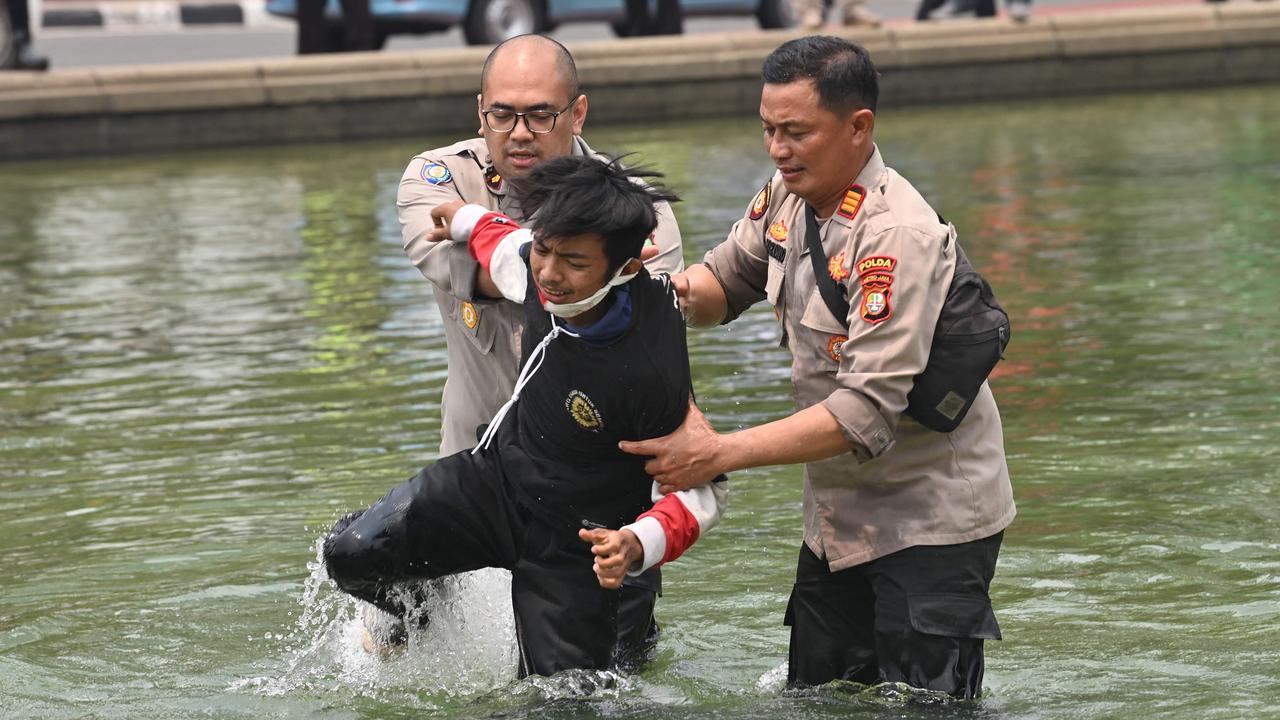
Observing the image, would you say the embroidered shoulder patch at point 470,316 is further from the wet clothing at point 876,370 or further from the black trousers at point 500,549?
the wet clothing at point 876,370

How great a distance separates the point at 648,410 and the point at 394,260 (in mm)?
8511

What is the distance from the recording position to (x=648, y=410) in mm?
4539

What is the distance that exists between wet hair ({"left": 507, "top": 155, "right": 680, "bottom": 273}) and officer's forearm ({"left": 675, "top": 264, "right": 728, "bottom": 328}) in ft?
1.66

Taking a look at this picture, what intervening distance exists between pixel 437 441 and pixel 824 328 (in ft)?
12.8

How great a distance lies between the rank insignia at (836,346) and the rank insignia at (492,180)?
3.43 ft

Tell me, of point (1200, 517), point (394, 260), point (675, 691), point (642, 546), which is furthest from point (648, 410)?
point (394, 260)

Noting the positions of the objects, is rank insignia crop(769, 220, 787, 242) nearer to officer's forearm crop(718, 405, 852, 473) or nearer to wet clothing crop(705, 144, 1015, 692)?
wet clothing crop(705, 144, 1015, 692)

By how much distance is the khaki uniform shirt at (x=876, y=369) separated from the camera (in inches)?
174

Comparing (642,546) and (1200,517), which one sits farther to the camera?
(1200,517)

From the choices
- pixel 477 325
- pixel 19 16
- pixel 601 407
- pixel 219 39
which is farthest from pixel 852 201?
pixel 219 39

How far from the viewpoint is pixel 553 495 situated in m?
4.73

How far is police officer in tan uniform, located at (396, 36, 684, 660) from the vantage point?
4.96 meters

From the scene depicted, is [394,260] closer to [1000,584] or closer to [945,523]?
[1000,584]

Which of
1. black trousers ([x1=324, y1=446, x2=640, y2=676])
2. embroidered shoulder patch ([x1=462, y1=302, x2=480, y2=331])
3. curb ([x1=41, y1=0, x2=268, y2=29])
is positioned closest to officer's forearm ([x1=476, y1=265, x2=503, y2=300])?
embroidered shoulder patch ([x1=462, y1=302, x2=480, y2=331])
